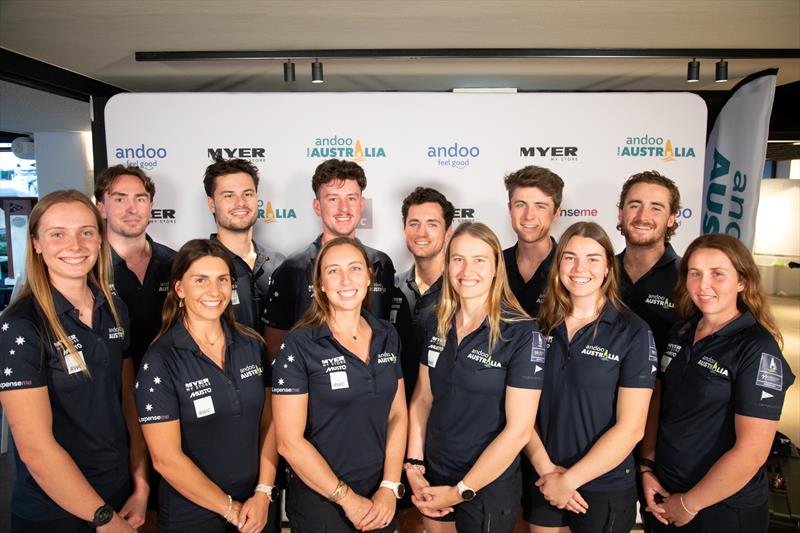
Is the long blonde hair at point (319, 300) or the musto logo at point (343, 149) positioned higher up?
the musto logo at point (343, 149)

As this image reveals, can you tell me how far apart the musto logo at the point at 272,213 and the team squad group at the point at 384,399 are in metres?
1.72

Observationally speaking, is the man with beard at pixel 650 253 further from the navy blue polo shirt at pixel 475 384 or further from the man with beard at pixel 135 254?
the man with beard at pixel 135 254

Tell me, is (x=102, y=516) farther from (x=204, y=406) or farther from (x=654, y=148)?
(x=654, y=148)

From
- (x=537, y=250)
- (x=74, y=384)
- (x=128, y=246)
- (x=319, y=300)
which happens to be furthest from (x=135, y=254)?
(x=537, y=250)

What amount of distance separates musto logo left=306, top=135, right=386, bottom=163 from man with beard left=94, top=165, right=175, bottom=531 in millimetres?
1214

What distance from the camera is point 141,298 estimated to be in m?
2.63

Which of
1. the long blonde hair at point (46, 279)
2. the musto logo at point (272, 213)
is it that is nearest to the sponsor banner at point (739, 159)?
the musto logo at point (272, 213)

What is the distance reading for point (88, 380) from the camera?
1.87 metres

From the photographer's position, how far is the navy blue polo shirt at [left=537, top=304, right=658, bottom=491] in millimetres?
1949

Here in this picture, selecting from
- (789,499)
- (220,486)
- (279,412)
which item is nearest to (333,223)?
(279,412)

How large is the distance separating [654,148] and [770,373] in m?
2.29

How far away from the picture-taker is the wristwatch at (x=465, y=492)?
1951mm

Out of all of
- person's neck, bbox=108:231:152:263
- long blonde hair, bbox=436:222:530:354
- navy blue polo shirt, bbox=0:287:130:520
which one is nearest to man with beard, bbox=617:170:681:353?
long blonde hair, bbox=436:222:530:354

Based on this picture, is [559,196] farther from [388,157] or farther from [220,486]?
[220,486]
